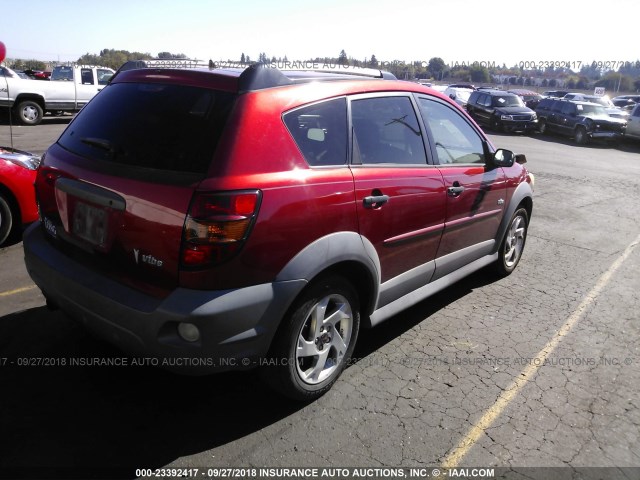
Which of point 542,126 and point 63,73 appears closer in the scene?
point 63,73

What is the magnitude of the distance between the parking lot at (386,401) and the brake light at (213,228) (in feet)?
3.28

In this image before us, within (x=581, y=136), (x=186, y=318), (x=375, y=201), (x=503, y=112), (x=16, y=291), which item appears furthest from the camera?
(x=503, y=112)

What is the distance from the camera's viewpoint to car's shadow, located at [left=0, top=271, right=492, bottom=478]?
2490 mm

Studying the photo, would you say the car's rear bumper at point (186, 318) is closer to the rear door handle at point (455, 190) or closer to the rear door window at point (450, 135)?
the rear door handle at point (455, 190)

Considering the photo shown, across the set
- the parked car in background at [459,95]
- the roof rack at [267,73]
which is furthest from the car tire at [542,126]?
the roof rack at [267,73]

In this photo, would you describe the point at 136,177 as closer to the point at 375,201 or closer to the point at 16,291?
the point at 375,201

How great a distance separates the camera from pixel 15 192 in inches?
197

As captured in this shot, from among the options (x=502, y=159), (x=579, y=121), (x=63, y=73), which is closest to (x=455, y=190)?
(x=502, y=159)

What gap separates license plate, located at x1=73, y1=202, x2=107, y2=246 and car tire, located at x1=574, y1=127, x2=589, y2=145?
845 inches

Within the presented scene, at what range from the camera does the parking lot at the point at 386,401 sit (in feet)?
8.51

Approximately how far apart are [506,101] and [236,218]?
2294 cm

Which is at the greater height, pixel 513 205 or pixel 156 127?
pixel 156 127

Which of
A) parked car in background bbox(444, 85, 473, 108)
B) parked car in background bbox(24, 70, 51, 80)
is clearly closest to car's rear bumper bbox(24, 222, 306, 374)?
parked car in background bbox(24, 70, 51, 80)

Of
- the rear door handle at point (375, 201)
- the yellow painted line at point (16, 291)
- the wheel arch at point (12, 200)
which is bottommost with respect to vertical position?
the yellow painted line at point (16, 291)
